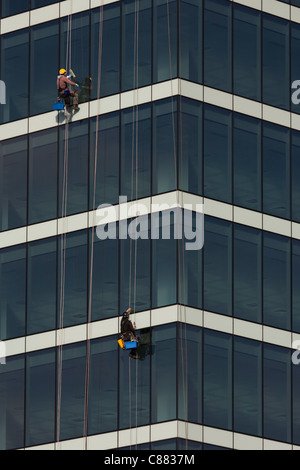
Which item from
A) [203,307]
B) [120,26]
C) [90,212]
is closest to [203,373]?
[203,307]

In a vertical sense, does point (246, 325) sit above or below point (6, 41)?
below

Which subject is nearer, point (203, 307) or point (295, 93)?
point (203, 307)

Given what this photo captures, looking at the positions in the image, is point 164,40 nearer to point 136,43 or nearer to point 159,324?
point 136,43

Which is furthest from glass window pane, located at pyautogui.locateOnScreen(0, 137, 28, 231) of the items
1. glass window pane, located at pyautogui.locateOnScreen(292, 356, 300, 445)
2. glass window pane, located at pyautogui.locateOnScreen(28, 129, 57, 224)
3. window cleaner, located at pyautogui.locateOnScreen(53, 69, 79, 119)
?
glass window pane, located at pyautogui.locateOnScreen(292, 356, 300, 445)

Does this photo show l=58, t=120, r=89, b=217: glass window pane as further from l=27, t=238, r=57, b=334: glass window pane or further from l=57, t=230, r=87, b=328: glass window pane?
l=27, t=238, r=57, b=334: glass window pane

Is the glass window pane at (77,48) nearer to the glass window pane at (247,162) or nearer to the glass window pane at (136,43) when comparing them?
the glass window pane at (136,43)

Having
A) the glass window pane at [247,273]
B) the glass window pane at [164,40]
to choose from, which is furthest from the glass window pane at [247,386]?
the glass window pane at [164,40]

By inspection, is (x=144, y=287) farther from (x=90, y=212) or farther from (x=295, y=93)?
(x=295, y=93)

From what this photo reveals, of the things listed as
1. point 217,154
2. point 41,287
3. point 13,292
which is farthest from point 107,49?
point 13,292
